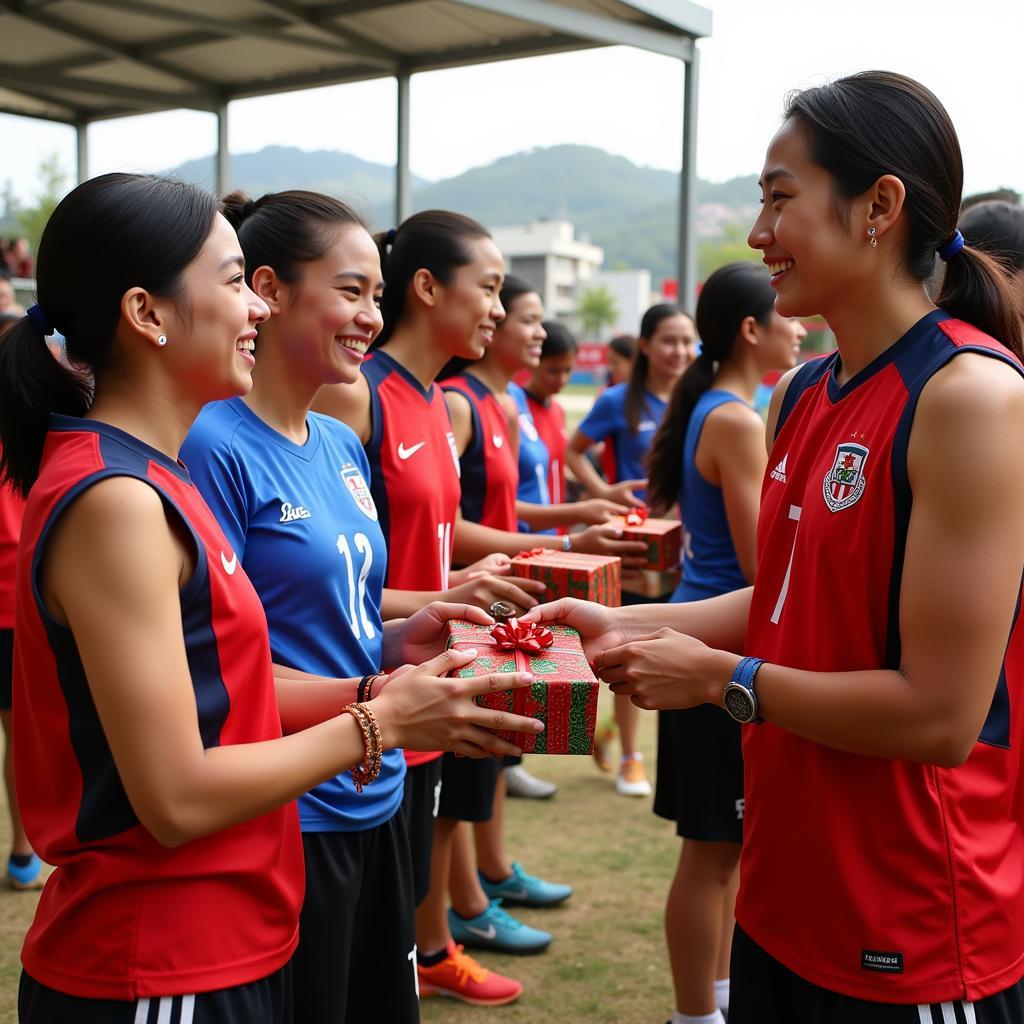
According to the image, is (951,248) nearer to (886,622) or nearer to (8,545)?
(886,622)

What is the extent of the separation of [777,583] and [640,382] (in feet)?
15.8

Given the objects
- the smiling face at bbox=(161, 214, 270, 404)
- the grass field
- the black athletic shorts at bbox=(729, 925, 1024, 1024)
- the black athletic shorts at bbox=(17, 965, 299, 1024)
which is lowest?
the grass field

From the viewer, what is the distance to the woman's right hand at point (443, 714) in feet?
6.09

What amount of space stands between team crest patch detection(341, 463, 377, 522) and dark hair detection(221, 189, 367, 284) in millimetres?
469

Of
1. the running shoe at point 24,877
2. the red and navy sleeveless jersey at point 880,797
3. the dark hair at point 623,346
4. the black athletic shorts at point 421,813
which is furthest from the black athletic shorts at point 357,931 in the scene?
the dark hair at point 623,346

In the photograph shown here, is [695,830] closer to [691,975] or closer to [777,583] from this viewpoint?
[691,975]

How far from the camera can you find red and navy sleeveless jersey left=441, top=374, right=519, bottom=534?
4461mm

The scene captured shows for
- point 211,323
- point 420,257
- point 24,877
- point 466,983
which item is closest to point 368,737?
point 211,323

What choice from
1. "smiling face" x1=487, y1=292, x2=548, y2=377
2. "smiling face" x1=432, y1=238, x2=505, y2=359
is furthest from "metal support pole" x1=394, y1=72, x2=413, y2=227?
"smiling face" x1=432, y1=238, x2=505, y2=359

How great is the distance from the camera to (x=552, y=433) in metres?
6.91

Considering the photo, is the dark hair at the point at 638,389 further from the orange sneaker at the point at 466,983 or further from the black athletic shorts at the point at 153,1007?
the black athletic shorts at the point at 153,1007

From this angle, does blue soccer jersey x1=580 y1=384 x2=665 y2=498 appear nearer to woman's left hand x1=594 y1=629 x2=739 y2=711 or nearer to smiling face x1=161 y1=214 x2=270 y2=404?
woman's left hand x1=594 y1=629 x2=739 y2=711

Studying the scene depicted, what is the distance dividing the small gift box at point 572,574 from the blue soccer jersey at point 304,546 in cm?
53

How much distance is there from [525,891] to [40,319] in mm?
3537
